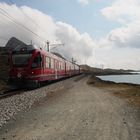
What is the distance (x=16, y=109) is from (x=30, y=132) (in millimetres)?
4924

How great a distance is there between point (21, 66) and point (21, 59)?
655mm

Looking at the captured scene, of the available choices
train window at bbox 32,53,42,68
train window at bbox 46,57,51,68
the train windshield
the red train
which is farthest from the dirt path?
train window at bbox 46,57,51,68

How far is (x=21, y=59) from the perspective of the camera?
88.2 feet

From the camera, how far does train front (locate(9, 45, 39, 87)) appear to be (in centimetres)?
2634

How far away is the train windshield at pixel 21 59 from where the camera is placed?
26.6 m

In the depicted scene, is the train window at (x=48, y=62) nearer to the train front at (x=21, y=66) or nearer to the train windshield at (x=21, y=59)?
the train front at (x=21, y=66)

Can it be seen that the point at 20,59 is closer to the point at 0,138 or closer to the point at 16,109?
the point at 16,109

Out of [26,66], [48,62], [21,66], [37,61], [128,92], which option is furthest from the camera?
[48,62]

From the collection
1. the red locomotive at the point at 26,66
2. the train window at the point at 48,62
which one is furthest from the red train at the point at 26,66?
the train window at the point at 48,62

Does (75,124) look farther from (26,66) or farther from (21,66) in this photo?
(21,66)

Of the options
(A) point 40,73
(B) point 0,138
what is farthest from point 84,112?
(A) point 40,73

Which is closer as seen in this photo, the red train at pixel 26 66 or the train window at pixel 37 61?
the red train at pixel 26 66

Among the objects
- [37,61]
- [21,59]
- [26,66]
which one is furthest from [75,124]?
[21,59]

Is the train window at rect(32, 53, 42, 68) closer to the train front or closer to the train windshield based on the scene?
the train front
